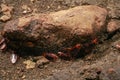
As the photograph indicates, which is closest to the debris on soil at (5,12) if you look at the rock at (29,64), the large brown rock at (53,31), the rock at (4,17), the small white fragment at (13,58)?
the rock at (4,17)

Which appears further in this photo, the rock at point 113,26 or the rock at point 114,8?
the rock at point 114,8

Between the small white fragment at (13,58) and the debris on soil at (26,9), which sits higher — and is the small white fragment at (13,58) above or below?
below

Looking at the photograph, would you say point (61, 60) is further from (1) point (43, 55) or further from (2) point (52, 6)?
(2) point (52, 6)

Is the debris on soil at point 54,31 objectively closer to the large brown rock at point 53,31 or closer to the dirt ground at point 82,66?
the large brown rock at point 53,31

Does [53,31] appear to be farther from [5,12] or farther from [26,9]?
[5,12]

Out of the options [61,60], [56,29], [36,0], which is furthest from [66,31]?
[36,0]

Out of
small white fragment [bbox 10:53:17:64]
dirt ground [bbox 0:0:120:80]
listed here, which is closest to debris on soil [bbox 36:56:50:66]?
dirt ground [bbox 0:0:120:80]

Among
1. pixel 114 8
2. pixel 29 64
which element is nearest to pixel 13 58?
pixel 29 64
